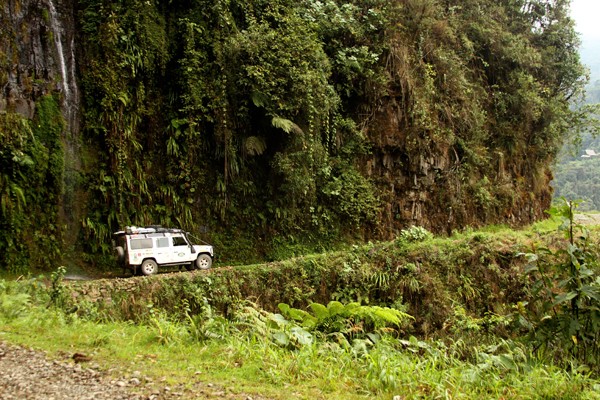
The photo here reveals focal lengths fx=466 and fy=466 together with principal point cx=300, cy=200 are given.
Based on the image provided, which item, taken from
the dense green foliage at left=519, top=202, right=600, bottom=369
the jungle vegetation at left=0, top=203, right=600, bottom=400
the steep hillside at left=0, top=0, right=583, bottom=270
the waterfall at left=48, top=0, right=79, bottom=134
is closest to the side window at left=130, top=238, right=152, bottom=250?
the steep hillside at left=0, top=0, right=583, bottom=270

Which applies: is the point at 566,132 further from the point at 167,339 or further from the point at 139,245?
the point at 167,339

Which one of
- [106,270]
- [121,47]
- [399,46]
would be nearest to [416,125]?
[399,46]

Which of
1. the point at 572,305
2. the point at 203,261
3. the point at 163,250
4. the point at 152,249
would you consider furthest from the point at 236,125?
the point at 572,305

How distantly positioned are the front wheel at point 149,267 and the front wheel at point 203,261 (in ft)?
4.20

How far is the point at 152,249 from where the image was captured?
11.6 m

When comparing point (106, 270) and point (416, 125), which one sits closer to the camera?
point (106, 270)

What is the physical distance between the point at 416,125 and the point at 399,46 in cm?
325

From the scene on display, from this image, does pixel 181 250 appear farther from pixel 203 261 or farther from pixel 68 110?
pixel 68 110

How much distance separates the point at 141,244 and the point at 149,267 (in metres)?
0.60

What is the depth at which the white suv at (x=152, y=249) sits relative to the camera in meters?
11.3

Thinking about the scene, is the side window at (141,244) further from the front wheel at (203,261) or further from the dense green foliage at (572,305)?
the dense green foliage at (572,305)

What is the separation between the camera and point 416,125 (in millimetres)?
18109

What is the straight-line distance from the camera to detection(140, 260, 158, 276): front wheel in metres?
11.4

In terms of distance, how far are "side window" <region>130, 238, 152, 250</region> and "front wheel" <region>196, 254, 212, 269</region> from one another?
150 cm
